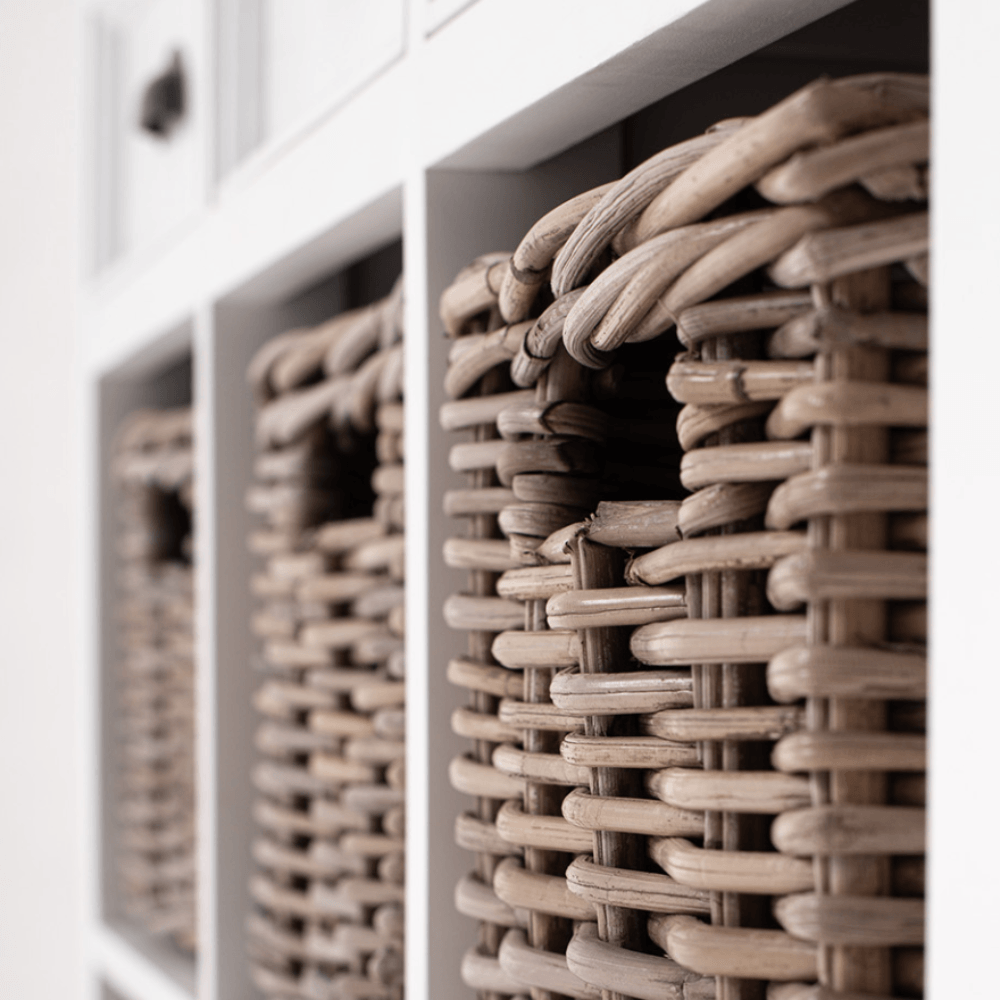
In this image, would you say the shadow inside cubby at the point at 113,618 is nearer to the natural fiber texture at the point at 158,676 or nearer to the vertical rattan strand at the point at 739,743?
the natural fiber texture at the point at 158,676

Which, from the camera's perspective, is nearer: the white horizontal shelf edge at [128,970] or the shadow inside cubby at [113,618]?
the white horizontal shelf edge at [128,970]

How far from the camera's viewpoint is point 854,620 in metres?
0.33

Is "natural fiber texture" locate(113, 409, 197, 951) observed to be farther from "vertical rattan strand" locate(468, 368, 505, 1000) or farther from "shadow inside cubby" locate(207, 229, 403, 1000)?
"vertical rattan strand" locate(468, 368, 505, 1000)

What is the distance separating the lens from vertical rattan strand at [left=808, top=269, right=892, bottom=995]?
331 mm

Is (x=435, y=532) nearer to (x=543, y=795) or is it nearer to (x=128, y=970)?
(x=543, y=795)

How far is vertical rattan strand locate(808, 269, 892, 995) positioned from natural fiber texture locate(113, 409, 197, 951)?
0.65 meters

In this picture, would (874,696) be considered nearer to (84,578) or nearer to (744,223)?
(744,223)

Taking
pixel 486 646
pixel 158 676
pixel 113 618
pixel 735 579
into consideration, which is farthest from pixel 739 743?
pixel 113 618

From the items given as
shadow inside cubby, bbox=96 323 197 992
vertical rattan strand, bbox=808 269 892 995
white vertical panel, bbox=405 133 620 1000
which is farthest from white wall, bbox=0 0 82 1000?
vertical rattan strand, bbox=808 269 892 995

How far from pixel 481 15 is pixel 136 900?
0.81 m

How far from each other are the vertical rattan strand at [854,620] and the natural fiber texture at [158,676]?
0.65m

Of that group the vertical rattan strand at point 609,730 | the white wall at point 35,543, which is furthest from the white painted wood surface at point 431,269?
the white wall at point 35,543

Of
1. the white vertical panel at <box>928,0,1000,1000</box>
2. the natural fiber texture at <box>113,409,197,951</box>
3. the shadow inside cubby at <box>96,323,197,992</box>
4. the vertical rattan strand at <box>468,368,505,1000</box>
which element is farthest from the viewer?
the shadow inside cubby at <box>96,323,197,992</box>

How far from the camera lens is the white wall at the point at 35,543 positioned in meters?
1.55
